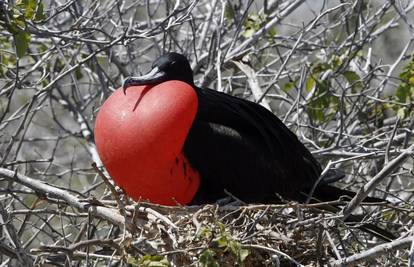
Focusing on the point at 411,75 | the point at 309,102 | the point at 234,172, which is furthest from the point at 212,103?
the point at 411,75

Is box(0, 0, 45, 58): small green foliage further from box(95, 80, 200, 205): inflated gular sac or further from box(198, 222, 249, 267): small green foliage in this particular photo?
box(198, 222, 249, 267): small green foliage

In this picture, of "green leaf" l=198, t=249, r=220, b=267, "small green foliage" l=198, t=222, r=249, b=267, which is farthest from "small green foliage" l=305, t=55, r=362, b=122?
"green leaf" l=198, t=249, r=220, b=267

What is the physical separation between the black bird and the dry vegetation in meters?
0.14

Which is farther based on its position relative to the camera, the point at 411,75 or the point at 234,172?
the point at 411,75

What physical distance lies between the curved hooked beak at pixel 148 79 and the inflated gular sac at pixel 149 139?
0.10 feet

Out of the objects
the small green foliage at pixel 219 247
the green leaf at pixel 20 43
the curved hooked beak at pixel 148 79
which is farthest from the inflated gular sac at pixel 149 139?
the small green foliage at pixel 219 247

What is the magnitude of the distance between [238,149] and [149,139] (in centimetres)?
54

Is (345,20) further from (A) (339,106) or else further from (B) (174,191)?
(B) (174,191)

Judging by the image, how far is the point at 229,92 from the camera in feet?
16.3

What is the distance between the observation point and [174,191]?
4.00 meters

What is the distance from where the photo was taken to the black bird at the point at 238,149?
13.6ft

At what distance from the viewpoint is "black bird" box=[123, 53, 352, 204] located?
13.6 feet

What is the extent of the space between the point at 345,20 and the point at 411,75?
49cm

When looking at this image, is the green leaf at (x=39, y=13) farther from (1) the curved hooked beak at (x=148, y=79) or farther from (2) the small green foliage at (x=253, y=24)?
(2) the small green foliage at (x=253, y=24)
